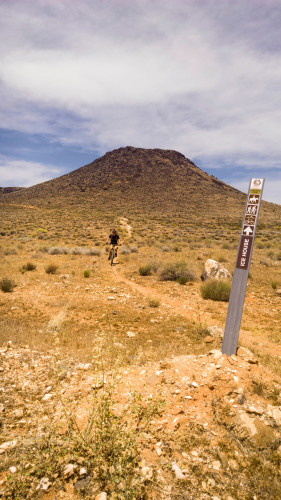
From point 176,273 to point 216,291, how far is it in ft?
8.80

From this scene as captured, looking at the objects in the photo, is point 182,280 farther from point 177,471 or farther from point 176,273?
point 177,471

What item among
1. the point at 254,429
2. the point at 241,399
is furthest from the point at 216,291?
the point at 254,429

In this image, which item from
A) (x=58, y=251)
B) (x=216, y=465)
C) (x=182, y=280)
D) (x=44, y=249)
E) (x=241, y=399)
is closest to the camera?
(x=216, y=465)

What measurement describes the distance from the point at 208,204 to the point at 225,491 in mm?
67172

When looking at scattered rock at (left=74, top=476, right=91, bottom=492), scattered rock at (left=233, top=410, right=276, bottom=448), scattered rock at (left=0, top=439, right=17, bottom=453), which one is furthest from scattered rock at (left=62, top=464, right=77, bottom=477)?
scattered rock at (left=233, top=410, right=276, bottom=448)

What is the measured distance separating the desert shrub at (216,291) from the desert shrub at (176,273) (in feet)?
5.97

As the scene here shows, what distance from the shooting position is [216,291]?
30.2ft

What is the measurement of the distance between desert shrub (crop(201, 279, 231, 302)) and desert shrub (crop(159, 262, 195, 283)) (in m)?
1.82

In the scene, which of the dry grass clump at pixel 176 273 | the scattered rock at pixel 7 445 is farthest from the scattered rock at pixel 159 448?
the dry grass clump at pixel 176 273

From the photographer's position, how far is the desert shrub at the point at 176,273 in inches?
448

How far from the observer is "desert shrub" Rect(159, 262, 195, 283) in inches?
448

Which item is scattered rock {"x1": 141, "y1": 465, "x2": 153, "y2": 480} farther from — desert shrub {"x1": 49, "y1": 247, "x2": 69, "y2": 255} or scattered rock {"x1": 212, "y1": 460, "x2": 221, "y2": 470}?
desert shrub {"x1": 49, "y1": 247, "x2": 69, "y2": 255}

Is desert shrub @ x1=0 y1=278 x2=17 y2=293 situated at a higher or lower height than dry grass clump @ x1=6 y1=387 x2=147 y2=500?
lower

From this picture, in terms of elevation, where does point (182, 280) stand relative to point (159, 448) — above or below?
above
